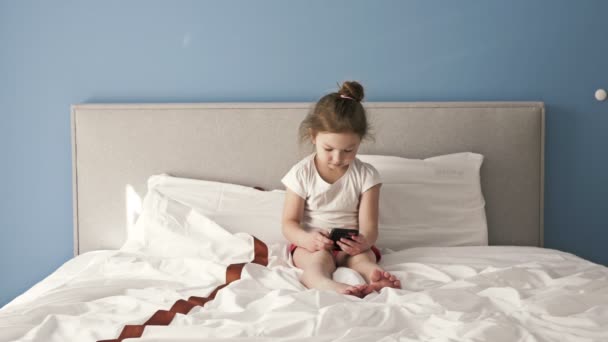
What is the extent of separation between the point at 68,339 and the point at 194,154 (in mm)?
1355

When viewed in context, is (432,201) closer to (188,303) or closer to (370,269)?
(370,269)

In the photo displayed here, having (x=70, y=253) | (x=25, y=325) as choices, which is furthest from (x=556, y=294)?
(x=70, y=253)

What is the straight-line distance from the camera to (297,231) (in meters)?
2.25

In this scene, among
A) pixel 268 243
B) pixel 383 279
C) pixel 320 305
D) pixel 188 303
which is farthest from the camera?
pixel 268 243

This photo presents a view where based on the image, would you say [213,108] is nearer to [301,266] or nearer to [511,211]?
[301,266]

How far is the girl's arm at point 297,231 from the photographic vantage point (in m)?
2.14

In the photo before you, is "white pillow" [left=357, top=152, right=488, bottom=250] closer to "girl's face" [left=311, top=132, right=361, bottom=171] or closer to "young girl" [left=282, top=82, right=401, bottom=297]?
"young girl" [left=282, top=82, right=401, bottom=297]

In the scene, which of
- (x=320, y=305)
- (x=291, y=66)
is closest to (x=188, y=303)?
(x=320, y=305)

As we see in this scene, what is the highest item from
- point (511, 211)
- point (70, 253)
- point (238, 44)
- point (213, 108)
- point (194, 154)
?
point (238, 44)

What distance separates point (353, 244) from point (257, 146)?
75cm

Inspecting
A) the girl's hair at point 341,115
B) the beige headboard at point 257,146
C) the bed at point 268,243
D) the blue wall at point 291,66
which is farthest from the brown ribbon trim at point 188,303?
the blue wall at point 291,66

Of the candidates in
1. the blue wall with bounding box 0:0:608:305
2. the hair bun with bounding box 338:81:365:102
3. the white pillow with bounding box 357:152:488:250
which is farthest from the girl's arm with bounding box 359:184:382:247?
the blue wall with bounding box 0:0:608:305

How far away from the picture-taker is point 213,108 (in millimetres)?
2730

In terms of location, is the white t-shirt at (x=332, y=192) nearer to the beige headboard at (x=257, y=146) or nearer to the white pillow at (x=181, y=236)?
the white pillow at (x=181, y=236)
